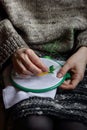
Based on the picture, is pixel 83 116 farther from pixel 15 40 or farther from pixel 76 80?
pixel 15 40

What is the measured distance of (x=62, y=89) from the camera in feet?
3.60

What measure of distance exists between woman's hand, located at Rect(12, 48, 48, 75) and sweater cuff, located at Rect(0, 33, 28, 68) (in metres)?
0.04

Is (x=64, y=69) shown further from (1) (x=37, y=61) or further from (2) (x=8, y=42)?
(2) (x=8, y=42)

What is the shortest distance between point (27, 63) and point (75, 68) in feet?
0.53

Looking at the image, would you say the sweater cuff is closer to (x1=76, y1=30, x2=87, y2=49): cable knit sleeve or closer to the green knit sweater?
the green knit sweater

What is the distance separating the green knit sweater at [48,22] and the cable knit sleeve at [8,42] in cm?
1

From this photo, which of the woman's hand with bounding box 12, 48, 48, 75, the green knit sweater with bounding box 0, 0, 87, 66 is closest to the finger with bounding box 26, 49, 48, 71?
the woman's hand with bounding box 12, 48, 48, 75

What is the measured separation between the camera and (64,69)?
1.10 m

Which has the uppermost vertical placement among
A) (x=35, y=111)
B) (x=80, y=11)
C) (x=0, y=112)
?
(x=80, y=11)

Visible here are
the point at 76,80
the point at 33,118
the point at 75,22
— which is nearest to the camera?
the point at 33,118

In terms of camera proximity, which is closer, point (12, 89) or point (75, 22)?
point (12, 89)

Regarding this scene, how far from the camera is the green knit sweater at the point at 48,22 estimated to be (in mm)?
1204

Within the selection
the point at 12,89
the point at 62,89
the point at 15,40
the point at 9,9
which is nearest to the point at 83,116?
the point at 62,89

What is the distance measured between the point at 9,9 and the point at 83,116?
1.46 feet
